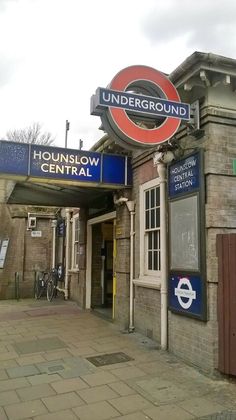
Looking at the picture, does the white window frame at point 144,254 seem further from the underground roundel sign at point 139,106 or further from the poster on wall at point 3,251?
the poster on wall at point 3,251

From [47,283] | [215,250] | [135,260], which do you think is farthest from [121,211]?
[47,283]

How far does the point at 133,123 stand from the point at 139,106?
24cm

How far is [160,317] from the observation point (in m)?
6.88

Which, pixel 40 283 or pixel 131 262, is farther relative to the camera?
pixel 40 283

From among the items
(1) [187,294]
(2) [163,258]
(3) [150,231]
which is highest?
(3) [150,231]

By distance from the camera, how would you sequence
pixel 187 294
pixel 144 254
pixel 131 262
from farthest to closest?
pixel 131 262
pixel 144 254
pixel 187 294

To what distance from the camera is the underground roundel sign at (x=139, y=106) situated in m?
5.15

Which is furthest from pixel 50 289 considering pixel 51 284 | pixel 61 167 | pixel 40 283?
pixel 61 167

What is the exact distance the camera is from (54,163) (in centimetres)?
736

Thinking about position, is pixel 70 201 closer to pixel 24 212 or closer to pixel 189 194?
pixel 24 212

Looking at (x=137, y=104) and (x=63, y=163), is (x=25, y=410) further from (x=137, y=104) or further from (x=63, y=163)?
(x=63, y=163)

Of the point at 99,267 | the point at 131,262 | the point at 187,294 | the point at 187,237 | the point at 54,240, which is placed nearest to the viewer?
the point at 187,294

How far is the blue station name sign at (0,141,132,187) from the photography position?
23.3ft

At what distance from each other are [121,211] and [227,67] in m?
4.08
